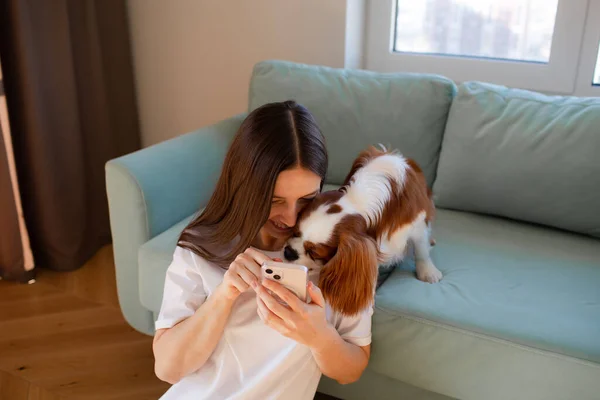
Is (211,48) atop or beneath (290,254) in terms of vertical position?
atop

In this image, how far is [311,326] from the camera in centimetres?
108

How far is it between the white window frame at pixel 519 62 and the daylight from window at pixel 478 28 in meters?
0.05

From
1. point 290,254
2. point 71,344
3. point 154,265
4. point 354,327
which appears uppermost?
point 290,254

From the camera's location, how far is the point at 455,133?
6.39 feet

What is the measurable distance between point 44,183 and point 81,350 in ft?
2.45

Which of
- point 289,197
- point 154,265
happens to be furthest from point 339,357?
point 154,265

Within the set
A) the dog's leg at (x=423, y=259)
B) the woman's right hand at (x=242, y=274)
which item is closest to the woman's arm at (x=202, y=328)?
the woman's right hand at (x=242, y=274)

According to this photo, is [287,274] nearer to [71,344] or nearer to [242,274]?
[242,274]

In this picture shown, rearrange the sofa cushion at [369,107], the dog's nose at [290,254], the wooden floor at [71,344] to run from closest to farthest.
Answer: the dog's nose at [290,254]
the wooden floor at [71,344]
the sofa cushion at [369,107]

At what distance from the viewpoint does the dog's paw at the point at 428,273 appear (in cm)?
158

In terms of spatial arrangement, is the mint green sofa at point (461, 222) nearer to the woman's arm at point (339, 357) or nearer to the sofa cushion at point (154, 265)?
the sofa cushion at point (154, 265)

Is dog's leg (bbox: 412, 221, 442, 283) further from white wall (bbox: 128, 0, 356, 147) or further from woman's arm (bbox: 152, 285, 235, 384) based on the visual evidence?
white wall (bbox: 128, 0, 356, 147)

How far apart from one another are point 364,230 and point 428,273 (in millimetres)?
358

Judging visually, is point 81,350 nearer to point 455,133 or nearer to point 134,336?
point 134,336
